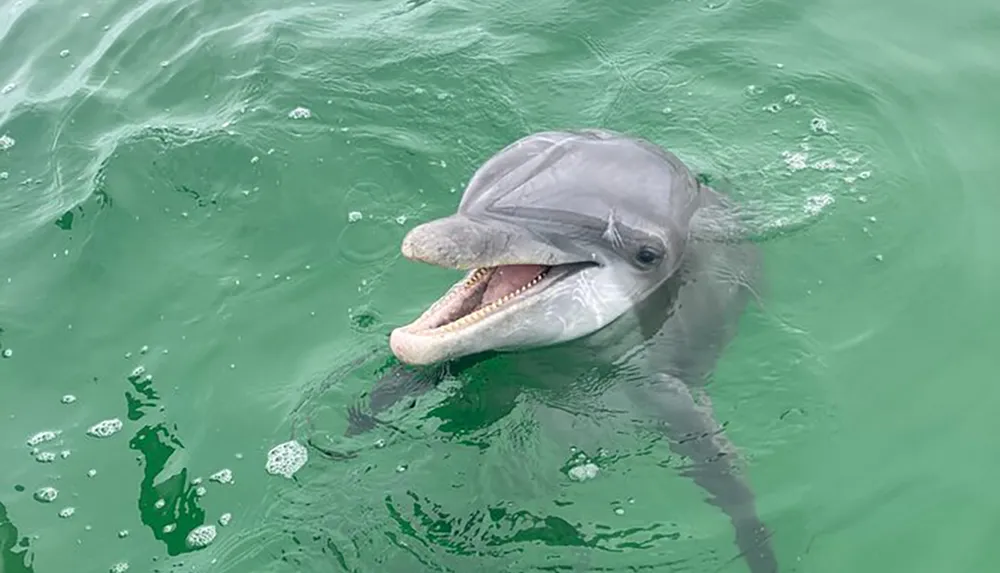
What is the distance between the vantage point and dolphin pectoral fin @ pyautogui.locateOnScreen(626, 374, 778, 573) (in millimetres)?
6625

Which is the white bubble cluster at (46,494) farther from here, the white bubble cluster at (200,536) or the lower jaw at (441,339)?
the lower jaw at (441,339)

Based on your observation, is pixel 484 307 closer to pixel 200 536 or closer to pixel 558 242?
pixel 558 242

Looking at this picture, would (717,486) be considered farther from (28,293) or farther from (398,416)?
(28,293)

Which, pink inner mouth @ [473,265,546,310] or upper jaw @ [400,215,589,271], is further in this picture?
pink inner mouth @ [473,265,546,310]

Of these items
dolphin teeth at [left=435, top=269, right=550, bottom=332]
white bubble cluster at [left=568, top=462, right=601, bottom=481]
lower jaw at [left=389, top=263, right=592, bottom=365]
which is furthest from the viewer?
white bubble cluster at [left=568, top=462, right=601, bottom=481]

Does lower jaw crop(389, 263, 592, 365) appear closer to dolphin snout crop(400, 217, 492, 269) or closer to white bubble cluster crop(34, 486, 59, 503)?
dolphin snout crop(400, 217, 492, 269)

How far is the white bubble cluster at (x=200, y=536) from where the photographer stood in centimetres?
684

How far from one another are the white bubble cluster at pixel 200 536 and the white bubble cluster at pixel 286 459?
1.82 ft

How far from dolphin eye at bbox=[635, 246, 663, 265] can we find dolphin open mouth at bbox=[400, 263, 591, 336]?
0.35 meters

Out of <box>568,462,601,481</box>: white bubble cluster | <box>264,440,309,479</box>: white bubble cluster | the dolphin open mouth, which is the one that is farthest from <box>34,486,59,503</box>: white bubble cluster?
<box>568,462,601,481</box>: white bubble cluster

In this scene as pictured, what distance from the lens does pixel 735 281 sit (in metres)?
7.81

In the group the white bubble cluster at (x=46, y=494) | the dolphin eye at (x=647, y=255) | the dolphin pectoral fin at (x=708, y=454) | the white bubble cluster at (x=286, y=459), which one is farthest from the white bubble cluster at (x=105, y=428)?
the dolphin eye at (x=647, y=255)

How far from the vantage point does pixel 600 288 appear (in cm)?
709

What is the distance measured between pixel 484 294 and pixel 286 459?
5.72 ft
